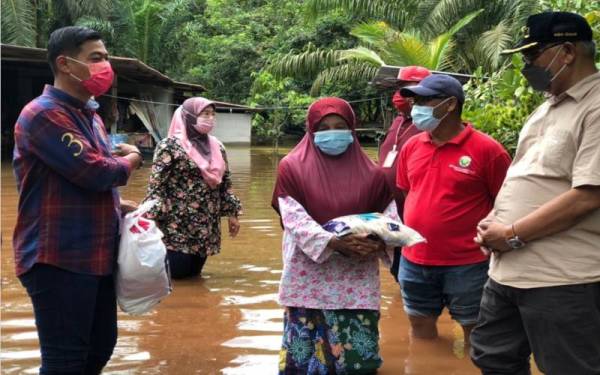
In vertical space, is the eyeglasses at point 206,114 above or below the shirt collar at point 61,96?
below

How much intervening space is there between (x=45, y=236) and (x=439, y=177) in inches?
86.5

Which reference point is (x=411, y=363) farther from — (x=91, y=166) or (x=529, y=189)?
(x=91, y=166)

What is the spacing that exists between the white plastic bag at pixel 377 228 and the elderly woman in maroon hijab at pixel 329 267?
0.56 ft

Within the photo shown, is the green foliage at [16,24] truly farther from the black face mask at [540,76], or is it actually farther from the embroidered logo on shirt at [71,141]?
the black face mask at [540,76]

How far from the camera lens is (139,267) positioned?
3389 mm

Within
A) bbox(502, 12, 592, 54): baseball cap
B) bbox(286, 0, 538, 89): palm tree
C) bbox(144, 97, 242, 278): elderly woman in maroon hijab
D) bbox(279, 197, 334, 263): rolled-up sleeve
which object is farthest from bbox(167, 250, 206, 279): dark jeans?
bbox(286, 0, 538, 89): palm tree

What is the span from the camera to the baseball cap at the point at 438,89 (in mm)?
4168

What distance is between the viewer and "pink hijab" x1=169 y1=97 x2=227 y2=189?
21.1ft

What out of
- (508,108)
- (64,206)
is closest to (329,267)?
(64,206)

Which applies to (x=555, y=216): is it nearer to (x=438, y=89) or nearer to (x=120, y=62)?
(x=438, y=89)

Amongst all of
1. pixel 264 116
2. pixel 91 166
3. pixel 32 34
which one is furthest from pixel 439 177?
pixel 264 116

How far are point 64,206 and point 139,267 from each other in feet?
1.49

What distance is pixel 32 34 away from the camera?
25.3m

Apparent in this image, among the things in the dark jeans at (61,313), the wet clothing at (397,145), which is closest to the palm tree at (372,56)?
the wet clothing at (397,145)
